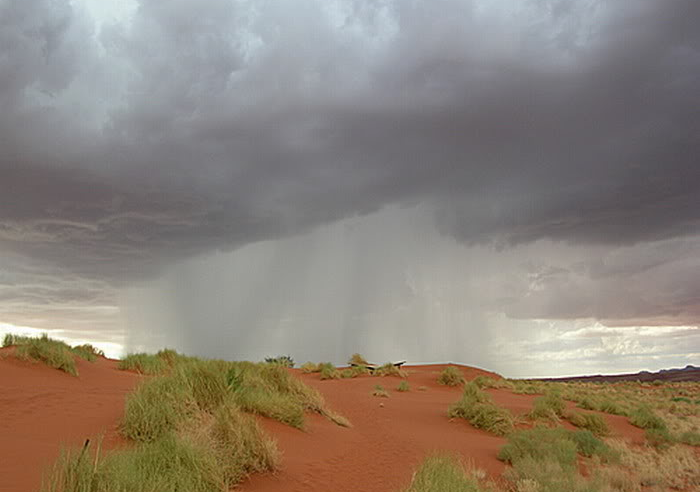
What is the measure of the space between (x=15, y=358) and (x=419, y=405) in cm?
1612

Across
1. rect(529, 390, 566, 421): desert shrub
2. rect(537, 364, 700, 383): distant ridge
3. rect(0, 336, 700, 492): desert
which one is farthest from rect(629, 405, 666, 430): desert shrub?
rect(537, 364, 700, 383): distant ridge

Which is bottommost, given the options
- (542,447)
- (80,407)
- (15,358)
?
(542,447)

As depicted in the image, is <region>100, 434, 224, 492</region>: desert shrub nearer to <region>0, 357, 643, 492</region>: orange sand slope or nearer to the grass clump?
<region>0, 357, 643, 492</region>: orange sand slope

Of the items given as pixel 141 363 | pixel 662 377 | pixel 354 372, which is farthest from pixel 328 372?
pixel 662 377

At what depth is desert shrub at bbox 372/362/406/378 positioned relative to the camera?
42.8 metres

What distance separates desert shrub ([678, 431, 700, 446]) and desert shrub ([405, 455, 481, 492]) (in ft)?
57.4

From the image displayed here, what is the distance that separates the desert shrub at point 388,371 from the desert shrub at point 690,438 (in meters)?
21.5

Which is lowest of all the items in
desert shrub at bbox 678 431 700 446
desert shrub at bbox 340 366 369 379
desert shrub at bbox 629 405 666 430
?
desert shrub at bbox 678 431 700 446

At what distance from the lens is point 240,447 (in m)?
9.62

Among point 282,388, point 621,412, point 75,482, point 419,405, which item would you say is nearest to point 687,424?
point 621,412

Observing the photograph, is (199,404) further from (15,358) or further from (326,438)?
(15,358)

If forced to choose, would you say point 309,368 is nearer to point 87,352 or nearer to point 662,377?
point 87,352

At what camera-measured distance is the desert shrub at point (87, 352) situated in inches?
999

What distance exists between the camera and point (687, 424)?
89.9ft
